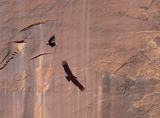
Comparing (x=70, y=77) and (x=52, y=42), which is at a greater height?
(x=52, y=42)

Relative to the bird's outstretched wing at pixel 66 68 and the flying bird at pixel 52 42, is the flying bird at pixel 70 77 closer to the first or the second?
the bird's outstretched wing at pixel 66 68

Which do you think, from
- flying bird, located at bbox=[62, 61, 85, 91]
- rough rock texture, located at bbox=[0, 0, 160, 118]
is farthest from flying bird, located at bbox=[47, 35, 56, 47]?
flying bird, located at bbox=[62, 61, 85, 91]

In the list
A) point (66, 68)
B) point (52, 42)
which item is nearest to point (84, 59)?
point (66, 68)

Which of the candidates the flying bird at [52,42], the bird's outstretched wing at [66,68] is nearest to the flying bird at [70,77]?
the bird's outstretched wing at [66,68]

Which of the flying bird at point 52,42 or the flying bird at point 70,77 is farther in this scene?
the flying bird at point 52,42

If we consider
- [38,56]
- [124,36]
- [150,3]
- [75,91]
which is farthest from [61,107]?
[150,3]

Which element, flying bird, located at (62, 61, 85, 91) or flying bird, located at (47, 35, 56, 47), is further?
flying bird, located at (47, 35, 56, 47)

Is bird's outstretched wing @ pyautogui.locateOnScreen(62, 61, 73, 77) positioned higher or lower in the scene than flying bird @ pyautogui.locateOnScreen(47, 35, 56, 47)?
lower

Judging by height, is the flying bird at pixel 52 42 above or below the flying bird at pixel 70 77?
above

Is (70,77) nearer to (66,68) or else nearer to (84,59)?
(66,68)

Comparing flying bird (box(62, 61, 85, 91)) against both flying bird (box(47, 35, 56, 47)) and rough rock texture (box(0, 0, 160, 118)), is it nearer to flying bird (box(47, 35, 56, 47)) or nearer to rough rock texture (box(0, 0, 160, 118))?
rough rock texture (box(0, 0, 160, 118))
